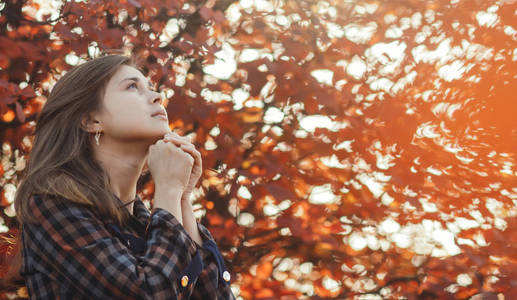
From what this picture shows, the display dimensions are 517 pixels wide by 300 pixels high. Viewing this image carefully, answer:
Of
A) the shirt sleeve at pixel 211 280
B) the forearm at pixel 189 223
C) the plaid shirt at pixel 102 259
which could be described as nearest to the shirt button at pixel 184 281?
the plaid shirt at pixel 102 259

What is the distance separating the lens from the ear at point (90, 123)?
239 centimetres

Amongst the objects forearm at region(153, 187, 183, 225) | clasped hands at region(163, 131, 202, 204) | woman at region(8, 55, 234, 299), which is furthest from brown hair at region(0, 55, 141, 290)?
clasped hands at region(163, 131, 202, 204)

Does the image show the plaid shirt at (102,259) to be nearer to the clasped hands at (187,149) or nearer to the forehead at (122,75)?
the clasped hands at (187,149)

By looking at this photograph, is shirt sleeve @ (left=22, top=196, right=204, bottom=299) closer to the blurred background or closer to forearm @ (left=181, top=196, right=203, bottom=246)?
forearm @ (left=181, top=196, right=203, bottom=246)

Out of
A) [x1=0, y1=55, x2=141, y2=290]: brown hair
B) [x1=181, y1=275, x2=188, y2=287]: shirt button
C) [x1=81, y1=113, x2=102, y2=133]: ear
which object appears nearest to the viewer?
[x1=181, y1=275, x2=188, y2=287]: shirt button

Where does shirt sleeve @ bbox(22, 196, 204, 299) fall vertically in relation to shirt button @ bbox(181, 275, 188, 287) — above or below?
above

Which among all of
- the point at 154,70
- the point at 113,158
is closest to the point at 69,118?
the point at 113,158

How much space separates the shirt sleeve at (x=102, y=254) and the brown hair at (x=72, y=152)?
56mm

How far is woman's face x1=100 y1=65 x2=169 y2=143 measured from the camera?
2.31 m

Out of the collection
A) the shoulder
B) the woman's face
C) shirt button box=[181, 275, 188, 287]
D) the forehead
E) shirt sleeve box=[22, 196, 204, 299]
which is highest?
the forehead

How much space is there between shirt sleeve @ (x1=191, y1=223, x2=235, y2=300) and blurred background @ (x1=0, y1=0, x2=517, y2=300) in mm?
1151

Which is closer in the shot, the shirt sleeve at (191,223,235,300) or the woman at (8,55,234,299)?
the woman at (8,55,234,299)

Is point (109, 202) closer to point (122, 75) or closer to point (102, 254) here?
point (102, 254)

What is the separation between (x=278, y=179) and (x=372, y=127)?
67 cm
